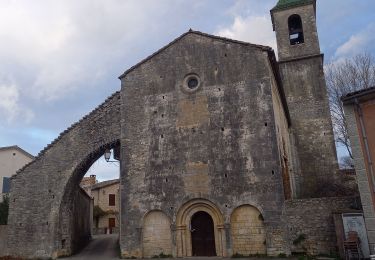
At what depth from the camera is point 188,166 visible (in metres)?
18.3

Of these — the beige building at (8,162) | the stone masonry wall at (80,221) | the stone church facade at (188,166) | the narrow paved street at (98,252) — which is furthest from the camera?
the beige building at (8,162)

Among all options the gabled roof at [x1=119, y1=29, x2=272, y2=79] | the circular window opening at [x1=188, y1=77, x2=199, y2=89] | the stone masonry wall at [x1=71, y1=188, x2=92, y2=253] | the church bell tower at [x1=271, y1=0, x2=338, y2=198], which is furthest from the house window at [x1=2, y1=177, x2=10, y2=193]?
the church bell tower at [x1=271, y1=0, x2=338, y2=198]

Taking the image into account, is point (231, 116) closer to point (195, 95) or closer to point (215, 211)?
point (195, 95)

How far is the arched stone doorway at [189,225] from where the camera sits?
17.1 metres

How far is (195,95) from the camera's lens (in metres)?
19.2

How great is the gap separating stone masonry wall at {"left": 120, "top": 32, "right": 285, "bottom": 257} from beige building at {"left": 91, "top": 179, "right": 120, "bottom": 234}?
21.3 m

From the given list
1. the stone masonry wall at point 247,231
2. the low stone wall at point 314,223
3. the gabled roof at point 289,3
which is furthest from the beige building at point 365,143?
the gabled roof at point 289,3

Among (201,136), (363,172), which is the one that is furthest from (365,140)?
(201,136)

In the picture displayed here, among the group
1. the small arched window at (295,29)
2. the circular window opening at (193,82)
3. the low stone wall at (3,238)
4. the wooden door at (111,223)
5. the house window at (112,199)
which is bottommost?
the low stone wall at (3,238)

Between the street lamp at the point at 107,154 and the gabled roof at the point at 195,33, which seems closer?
the gabled roof at the point at 195,33

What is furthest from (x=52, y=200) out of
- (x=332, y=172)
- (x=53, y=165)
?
(x=332, y=172)

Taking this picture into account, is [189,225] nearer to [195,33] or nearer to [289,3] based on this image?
[195,33]

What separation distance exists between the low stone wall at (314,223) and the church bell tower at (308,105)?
401 inches

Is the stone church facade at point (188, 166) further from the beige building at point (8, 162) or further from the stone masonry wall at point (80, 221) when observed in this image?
the beige building at point (8, 162)
